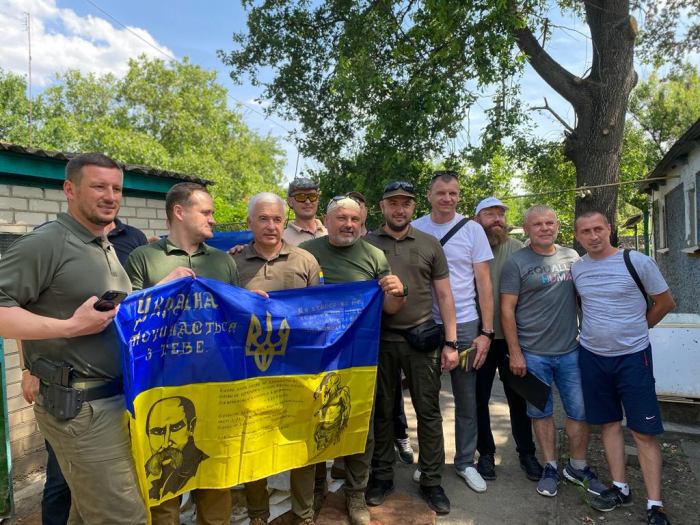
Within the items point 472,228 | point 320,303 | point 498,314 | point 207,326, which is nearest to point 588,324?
point 498,314

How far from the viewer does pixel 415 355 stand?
3449 millimetres

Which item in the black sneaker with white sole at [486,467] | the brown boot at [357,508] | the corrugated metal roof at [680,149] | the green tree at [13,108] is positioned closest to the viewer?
the brown boot at [357,508]

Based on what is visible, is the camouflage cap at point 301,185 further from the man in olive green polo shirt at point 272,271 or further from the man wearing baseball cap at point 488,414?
the man wearing baseball cap at point 488,414

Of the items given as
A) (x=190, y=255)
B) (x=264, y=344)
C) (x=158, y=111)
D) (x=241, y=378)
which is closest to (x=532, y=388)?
(x=264, y=344)

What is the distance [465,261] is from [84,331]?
107 inches

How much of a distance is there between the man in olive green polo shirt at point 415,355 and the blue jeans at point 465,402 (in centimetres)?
21

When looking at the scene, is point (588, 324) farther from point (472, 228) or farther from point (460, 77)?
point (460, 77)

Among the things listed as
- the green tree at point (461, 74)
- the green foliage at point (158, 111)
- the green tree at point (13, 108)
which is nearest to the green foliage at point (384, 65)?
the green tree at point (461, 74)

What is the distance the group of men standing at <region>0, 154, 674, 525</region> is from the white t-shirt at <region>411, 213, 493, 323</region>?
1 cm

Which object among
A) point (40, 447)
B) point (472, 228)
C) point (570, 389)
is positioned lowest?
point (40, 447)

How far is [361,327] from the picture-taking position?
3.25m

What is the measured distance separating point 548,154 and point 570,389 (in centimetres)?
813

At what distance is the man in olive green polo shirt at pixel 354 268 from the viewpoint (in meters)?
3.22

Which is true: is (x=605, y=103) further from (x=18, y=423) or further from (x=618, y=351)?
(x=18, y=423)
